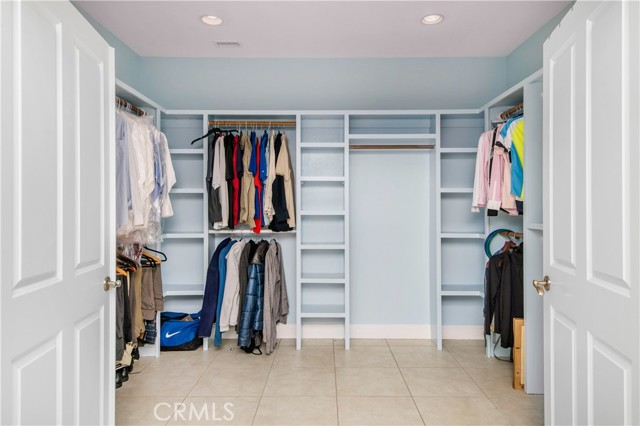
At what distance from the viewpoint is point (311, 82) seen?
3.74m

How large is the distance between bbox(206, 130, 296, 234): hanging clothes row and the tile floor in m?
1.13

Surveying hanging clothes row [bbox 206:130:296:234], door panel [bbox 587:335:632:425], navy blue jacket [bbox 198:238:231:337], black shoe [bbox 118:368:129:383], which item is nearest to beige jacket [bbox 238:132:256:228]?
hanging clothes row [bbox 206:130:296:234]

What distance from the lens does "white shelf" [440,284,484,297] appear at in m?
3.46

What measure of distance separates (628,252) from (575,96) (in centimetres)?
65

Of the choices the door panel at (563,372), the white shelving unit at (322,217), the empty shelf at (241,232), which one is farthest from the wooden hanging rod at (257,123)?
the door panel at (563,372)

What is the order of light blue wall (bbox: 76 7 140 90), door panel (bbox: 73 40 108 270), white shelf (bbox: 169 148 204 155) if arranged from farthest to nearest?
white shelf (bbox: 169 148 204 155) < light blue wall (bbox: 76 7 140 90) < door panel (bbox: 73 40 108 270)

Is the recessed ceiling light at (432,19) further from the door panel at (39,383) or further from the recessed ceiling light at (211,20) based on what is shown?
the door panel at (39,383)

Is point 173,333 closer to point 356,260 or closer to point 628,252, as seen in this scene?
point 356,260

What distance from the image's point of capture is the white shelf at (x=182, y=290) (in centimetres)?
343

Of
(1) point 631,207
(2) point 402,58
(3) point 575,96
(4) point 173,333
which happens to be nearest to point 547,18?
(2) point 402,58

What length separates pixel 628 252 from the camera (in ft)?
3.88

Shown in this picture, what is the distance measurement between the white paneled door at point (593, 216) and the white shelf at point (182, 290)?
269 centimetres

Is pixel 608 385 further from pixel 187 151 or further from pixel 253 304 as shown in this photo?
pixel 187 151

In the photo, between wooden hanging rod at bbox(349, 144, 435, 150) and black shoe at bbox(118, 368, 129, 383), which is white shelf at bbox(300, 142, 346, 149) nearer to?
wooden hanging rod at bbox(349, 144, 435, 150)
